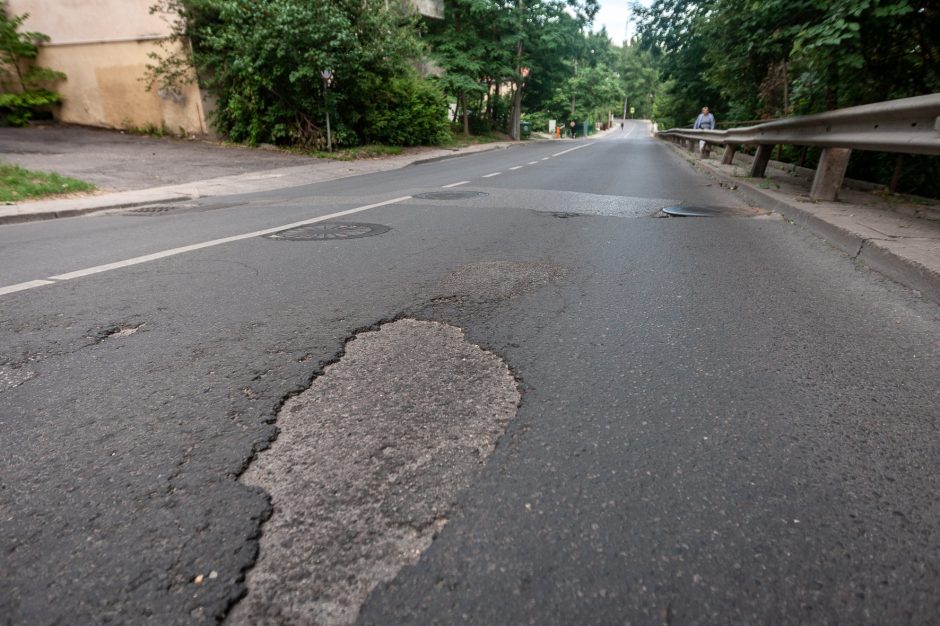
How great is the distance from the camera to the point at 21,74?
20.7 metres

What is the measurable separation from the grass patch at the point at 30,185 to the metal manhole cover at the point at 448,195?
6.22 m

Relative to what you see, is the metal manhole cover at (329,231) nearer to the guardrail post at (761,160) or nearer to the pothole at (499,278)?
the pothole at (499,278)

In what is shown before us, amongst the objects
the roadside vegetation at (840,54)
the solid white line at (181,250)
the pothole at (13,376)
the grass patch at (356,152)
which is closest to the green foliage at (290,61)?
the grass patch at (356,152)

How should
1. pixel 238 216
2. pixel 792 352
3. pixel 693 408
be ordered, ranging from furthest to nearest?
pixel 238 216 → pixel 792 352 → pixel 693 408

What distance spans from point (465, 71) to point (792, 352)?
32349 mm

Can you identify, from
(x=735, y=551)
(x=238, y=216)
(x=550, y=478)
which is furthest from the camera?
(x=238, y=216)

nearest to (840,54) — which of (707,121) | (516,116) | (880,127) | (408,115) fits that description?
(880,127)

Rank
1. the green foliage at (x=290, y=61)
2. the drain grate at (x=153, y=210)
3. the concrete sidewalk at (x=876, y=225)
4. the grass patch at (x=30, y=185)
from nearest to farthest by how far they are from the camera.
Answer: the concrete sidewalk at (x=876, y=225) → the drain grate at (x=153, y=210) → the grass patch at (x=30, y=185) → the green foliage at (x=290, y=61)

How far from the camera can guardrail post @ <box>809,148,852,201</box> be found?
6.75 m

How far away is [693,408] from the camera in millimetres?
2186

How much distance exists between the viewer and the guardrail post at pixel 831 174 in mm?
6754

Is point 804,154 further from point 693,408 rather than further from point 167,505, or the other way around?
point 167,505

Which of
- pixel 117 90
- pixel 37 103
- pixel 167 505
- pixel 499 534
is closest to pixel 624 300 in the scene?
pixel 499 534

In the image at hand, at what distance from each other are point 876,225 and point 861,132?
1222 millimetres
